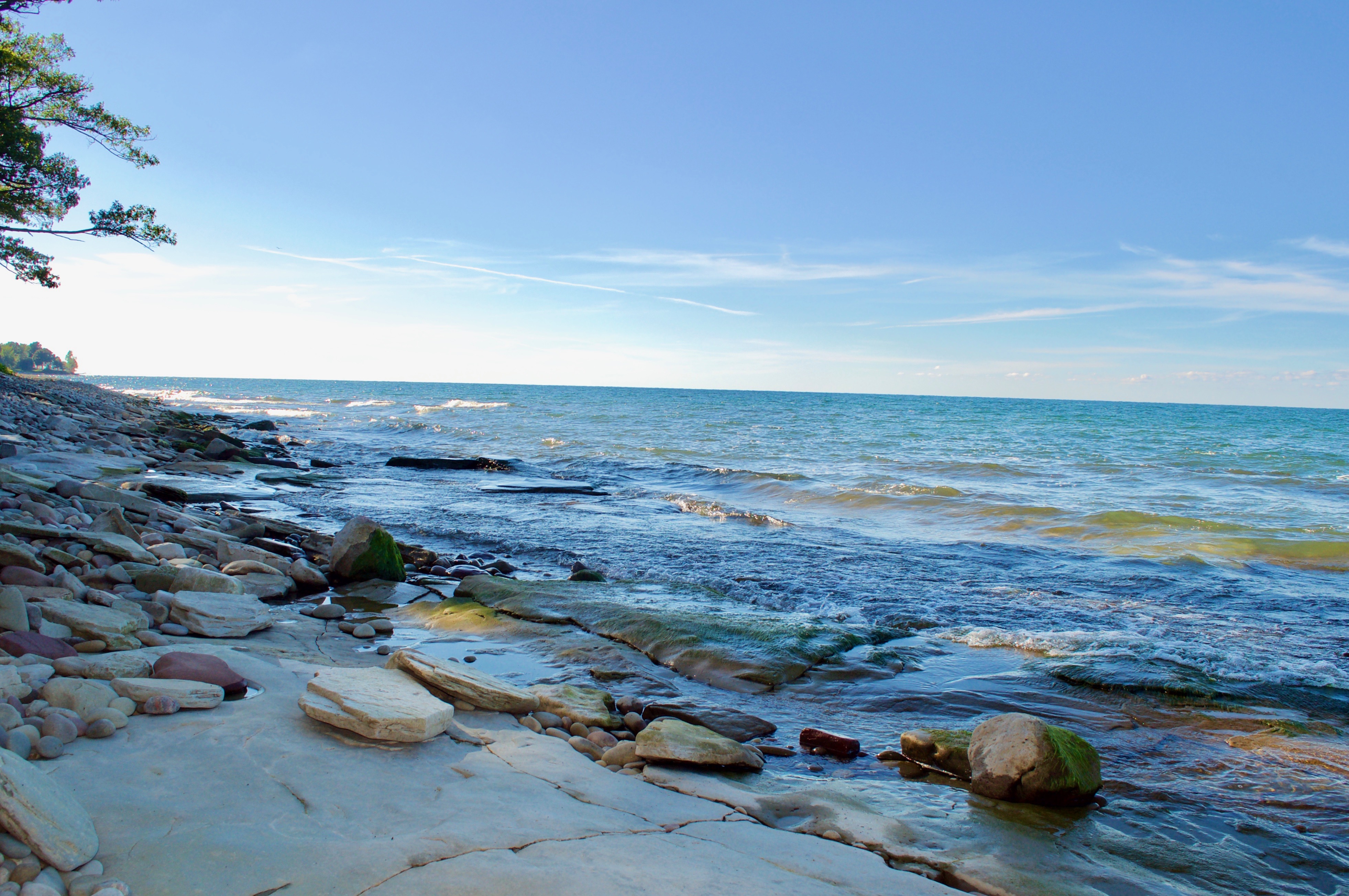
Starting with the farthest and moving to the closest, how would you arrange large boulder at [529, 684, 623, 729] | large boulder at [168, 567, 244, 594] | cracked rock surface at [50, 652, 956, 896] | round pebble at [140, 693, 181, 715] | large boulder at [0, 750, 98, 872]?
large boulder at [168, 567, 244, 594], large boulder at [529, 684, 623, 729], round pebble at [140, 693, 181, 715], cracked rock surface at [50, 652, 956, 896], large boulder at [0, 750, 98, 872]

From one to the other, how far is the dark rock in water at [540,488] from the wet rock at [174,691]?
1079 cm

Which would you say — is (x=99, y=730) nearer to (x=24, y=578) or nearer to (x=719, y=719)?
(x=24, y=578)

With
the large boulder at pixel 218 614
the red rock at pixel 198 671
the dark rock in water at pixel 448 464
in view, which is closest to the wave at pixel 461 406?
the dark rock in water at pixel 448 464

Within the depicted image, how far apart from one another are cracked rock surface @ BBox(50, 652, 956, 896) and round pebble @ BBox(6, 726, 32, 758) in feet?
0.46

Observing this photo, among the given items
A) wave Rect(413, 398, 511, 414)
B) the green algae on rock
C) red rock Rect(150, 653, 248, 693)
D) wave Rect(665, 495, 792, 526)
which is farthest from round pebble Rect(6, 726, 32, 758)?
wave Rect(413, 398, 511, 414)

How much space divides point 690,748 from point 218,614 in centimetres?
313

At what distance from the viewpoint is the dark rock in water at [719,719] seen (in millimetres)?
4184

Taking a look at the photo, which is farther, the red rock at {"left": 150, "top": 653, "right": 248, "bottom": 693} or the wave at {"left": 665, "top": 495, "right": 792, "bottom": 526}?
the wave at {"left": 665, "top": 495, "right": 792, "bottom": 526}

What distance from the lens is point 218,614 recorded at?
4691mm

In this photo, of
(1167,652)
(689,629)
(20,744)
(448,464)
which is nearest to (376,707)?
(20,744)

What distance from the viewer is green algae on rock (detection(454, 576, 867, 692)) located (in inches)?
210

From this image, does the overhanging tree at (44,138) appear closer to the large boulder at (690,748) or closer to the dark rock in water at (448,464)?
the dark rock in water at (448,464)

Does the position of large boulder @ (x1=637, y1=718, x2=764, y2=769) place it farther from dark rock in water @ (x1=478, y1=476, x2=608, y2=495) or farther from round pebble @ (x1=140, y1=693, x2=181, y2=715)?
dark rock in water @ (x1=478, y1=476, x2=608, y2=495)

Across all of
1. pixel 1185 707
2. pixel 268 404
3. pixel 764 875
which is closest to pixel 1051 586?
pixel 1185 707
